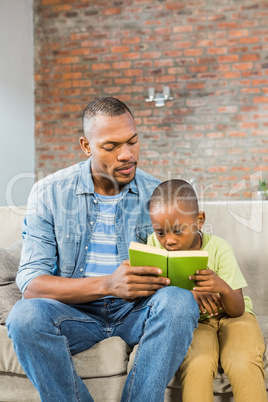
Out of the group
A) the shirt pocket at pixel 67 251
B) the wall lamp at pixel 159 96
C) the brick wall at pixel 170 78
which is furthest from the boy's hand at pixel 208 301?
the wall lamp at pixel 159 96

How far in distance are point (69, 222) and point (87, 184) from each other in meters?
0.18

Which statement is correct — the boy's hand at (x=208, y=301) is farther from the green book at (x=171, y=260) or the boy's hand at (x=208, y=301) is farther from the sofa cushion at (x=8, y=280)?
the sofa cushion at (x=8, y=280)

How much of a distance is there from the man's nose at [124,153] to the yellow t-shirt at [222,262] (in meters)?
0.32

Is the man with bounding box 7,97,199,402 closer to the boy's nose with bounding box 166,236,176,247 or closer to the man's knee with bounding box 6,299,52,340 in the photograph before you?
the man's knee with bounding box 6,299,52,340

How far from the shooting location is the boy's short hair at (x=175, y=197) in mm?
1657

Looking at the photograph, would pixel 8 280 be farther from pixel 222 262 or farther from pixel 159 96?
pixel 159 96

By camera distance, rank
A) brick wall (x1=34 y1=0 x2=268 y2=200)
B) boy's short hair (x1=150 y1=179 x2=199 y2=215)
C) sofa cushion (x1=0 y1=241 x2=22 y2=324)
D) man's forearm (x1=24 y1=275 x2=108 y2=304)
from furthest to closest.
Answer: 1. brick wall (x1=34 y1=0 x2=268 y2=200)
2. sofa cushion (x1=0 y1=241 x2=22 y2=324)
3. boy's short hair (x1=150 y1=179 x2=199 y2=215)
4. man's forearm (x1=24 y1=275 x2=108 y2=304)

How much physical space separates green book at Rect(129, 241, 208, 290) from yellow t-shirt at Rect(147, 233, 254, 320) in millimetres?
233

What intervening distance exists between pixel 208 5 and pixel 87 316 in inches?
158

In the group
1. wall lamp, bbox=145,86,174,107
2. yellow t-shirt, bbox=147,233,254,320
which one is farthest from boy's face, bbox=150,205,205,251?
wall lamp, bbox=145,86,174,107

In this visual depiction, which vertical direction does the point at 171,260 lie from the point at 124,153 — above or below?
below

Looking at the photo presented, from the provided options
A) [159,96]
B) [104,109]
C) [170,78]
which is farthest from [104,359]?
[170,78]

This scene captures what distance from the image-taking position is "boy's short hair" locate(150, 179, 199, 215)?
1657 mm

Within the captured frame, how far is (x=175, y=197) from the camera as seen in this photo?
1.66 m
